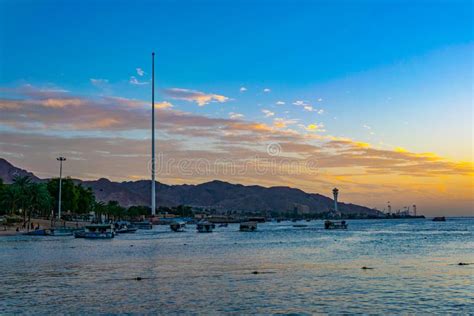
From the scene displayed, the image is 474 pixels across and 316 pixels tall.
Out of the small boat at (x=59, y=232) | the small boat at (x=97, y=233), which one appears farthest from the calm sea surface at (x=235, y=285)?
the small boat at (x=59, y=232)

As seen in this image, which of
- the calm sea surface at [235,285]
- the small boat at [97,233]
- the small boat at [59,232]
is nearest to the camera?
the calm sea surface at [235,285]

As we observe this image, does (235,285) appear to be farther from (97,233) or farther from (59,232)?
(59,232)

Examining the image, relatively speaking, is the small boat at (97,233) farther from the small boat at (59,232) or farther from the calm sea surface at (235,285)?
the calm sea surface at (235,285)

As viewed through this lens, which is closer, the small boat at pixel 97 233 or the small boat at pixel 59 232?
the small boat at pixel 97 233

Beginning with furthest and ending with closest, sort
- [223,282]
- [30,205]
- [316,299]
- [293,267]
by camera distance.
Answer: [30,205] < [293,267] < [223,282] < [316,299]

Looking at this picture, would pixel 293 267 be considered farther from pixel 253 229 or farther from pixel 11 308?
pixel 253 229

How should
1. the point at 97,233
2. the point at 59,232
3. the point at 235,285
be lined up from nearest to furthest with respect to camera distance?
1. the point at 235,285
2. the point at 97,233
3. the point at 59,232

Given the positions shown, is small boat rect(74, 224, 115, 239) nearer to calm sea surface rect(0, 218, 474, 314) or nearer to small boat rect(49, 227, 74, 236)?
small boat rect(49, 227, 74, 236)

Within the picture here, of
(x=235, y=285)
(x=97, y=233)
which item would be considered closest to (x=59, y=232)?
(x=97, y=233)

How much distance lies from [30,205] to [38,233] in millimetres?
29577

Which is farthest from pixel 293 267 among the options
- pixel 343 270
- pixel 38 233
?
pixel 38 233

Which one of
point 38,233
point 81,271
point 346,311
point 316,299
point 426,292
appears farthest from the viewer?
point 38,233

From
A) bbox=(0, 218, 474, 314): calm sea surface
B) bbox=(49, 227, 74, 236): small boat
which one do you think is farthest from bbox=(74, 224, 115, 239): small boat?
bbox=(0, 218, 474, 314): calm sea surface

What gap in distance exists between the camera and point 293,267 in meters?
56.8
